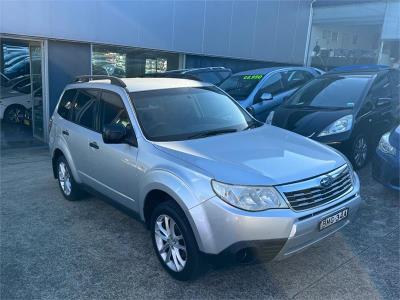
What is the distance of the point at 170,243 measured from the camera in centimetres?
347

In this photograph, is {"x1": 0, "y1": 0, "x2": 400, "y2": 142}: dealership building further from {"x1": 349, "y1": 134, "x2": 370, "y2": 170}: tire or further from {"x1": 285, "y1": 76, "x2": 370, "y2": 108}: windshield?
{"x1": 349, "y1": 134, "x2": 370, "y2": 170}: tire

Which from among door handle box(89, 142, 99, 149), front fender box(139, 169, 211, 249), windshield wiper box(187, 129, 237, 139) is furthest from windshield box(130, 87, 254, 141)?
door handle box(89, 142, 99, 149)

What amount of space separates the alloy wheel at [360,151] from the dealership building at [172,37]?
6435 mm

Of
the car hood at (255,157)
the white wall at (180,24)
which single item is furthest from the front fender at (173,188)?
the white wall at (180,24)

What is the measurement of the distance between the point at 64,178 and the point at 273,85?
5039mm

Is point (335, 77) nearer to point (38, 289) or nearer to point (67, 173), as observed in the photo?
point (67, 173)

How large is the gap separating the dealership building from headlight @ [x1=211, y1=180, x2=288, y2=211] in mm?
7089

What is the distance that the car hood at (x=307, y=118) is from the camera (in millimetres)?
5816

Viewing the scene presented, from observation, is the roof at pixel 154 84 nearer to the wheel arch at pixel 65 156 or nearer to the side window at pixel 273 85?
the wheel arch at pixel 65 156

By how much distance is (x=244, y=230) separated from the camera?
2900 millimetres

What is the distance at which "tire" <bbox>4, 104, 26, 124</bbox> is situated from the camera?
11883 mm

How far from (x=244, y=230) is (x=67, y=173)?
3.33 meters

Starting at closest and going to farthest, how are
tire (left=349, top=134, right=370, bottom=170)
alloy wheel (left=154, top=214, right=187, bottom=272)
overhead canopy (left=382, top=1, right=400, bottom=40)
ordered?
alloy wheel (left=154, top=214, right=187, bottom=272) < tire (left=349, top=134, right=370, bottom=170) < overhead canopy (left=382, top=1, right=400, bottom=40)

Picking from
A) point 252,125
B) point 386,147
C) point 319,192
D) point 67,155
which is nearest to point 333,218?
point 319,192
